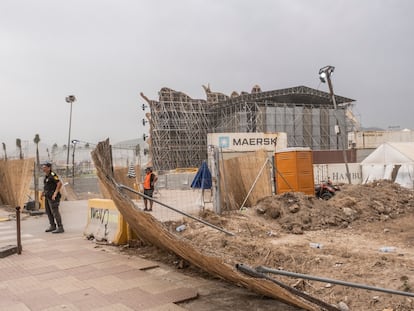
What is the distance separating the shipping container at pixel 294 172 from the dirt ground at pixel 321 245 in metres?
1.09

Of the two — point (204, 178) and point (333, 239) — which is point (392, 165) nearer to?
point (204, 178)

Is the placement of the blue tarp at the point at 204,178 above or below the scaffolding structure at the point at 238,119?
below

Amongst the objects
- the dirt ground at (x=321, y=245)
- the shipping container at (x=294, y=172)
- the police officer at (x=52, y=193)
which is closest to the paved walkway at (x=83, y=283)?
the dirt ground at (x=321, y=245)

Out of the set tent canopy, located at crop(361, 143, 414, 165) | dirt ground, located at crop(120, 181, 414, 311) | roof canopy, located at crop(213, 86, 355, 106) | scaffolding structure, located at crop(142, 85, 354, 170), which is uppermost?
roof canopy, located at crop(213, 86, 355, 106)

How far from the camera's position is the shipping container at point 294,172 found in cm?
1338

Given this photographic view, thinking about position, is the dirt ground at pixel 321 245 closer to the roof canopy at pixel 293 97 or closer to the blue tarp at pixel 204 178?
the blue tarp at pixel 204 178

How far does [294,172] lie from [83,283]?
29.8 feet

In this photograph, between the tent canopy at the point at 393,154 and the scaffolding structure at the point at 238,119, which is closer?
the tent canopy at the point at 393,154

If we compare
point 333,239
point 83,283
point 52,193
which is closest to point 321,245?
point 333,239

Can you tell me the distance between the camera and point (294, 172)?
13391mm

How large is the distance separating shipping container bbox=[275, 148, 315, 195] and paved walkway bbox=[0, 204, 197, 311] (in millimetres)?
7417

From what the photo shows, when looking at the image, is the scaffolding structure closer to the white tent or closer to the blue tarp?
the white tent

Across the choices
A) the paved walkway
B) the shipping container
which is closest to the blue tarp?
the shipping container

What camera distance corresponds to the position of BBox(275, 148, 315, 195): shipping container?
13.4m
